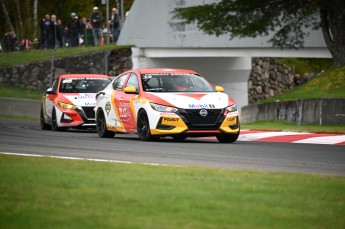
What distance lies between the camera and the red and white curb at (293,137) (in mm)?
20258

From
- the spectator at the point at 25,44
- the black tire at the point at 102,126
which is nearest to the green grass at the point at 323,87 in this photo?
the black tire at the point at 102,126

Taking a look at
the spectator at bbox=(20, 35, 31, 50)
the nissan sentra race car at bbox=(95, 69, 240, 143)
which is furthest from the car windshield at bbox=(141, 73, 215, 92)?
the spectator at bbox=(20, 35, 31, 50)

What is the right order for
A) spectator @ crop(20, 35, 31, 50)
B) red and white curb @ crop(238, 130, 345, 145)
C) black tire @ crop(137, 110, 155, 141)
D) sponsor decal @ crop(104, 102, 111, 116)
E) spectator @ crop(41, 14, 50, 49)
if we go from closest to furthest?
black tire @ crop(137, 110, 155, 141) < red and white curb @ crop(238, 130, 345, 145) < sponsor decal @ crop(104, 102, 111, 116) < spectator @ crop(41, 14, 50, 49) < spectator @ crop(20, 35, 31, 50)

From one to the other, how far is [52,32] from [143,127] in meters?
29.1

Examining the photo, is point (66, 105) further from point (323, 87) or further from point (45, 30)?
point (45, 30)

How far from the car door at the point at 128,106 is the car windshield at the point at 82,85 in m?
5.56

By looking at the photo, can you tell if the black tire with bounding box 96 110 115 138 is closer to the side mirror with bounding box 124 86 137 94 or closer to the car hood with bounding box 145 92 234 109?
the side mirror with bounding box 124 86 137 94

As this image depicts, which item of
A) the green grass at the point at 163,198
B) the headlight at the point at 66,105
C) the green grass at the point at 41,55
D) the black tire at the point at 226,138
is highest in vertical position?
the green grass at the point at 163,198

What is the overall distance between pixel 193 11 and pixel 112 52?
1202 cm

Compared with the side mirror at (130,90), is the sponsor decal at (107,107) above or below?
below

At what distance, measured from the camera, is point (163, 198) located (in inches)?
393

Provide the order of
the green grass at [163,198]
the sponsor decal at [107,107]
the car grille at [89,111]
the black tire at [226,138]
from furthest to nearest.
→ the car grille at [89,111]
the sponsor decal at [107,107]
the black tire at [226,138]
the green grass at [163,198]

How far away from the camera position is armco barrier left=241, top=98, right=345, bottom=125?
25953mm

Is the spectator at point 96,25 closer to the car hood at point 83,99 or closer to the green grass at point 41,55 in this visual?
the green grass at point 41,55
